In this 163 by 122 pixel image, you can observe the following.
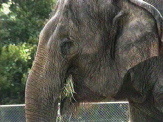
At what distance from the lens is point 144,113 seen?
5.12 metres

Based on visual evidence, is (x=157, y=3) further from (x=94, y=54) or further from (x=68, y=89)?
(x=68, y=89)

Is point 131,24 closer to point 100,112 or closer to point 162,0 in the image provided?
point 162,0

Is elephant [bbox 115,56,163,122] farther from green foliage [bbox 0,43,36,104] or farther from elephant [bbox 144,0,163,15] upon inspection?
green foliage [bbox 0,43,36,104]

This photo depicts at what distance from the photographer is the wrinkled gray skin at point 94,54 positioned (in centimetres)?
436

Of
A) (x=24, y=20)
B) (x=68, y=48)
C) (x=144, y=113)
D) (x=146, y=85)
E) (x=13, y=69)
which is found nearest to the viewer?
(x=68, y=48)

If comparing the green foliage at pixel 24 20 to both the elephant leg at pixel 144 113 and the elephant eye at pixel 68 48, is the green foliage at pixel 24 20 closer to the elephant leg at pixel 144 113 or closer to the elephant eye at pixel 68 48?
the elephant leg at pixel 144 113

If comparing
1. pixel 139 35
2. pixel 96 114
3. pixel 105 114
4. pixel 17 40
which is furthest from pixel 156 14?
pixel 17 40

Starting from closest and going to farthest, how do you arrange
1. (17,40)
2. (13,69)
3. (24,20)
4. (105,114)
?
1. (105,114)
2. (13,69)
3. (17,40)
4. (24,20)

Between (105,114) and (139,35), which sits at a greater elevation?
(139,35)

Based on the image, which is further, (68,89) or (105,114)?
(105,114)

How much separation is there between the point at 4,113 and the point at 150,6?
5.23 metres

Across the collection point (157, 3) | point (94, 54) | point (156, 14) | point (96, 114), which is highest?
point (157, 3)

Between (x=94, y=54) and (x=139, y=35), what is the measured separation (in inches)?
17.7

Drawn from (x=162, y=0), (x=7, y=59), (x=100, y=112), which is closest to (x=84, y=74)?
(x=162, y=0)
